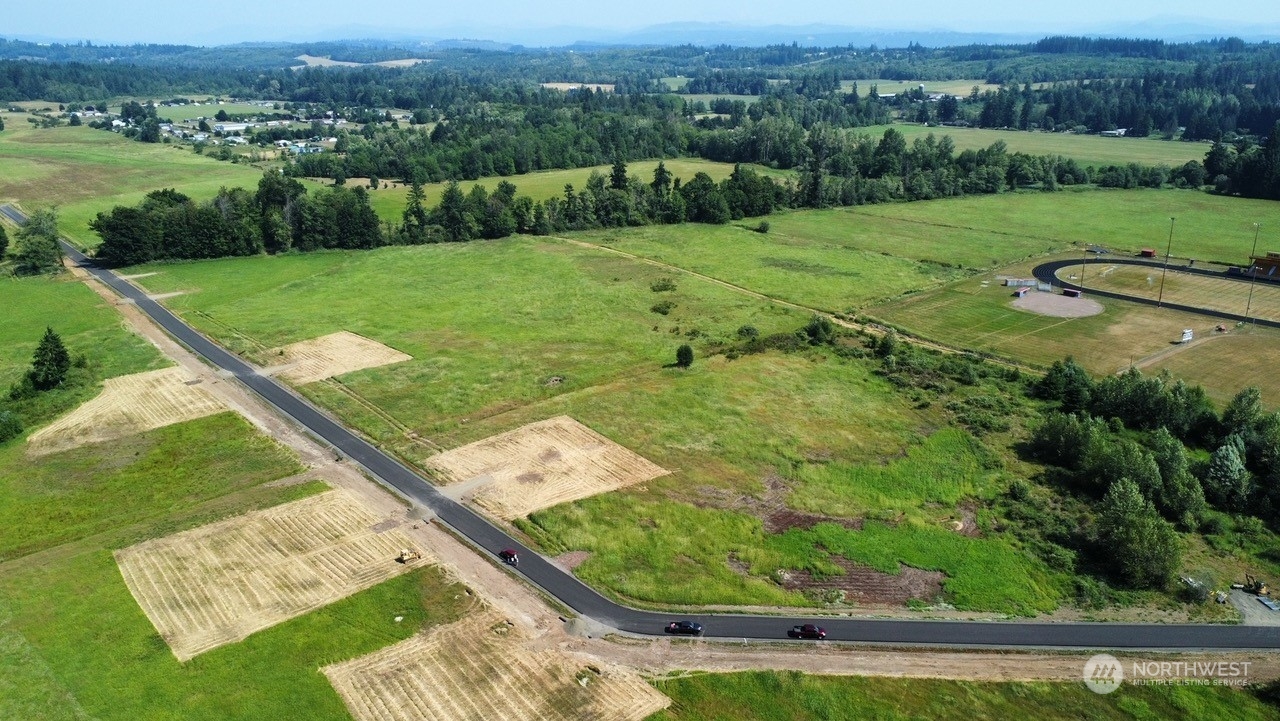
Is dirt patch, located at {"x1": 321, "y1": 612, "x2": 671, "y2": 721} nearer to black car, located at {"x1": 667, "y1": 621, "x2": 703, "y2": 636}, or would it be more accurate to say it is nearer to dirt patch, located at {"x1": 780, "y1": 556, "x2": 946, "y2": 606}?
black car, located at {"x1": 667, "y1": 621, "x2": 703, "y2": 636}

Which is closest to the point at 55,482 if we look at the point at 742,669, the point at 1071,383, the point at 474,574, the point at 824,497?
the point at 474,574

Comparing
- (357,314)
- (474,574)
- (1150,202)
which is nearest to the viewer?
(474,574)

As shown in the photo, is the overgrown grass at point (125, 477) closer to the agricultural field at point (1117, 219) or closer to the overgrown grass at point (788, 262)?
the overgrown grass at point (788, 262)

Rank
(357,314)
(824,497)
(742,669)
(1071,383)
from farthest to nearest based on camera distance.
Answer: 1. (357,314)
2. (1071,383)
3. (824,497)
4. (742,669)

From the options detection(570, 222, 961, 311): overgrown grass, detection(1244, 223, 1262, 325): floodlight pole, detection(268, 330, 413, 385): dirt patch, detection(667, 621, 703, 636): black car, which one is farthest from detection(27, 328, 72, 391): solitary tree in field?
detection(1244, 223, 1262, 325): floodlight pole

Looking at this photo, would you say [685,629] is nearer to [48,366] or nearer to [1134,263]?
[48,366]

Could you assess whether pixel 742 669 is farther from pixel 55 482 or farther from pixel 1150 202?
pixel 1150 202

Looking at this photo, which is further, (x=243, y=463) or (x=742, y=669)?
(x=243, y=463)

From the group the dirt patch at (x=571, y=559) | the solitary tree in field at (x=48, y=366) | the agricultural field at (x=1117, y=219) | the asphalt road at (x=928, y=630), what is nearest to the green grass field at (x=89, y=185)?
the solitary tree in field at (x=48, y=366)
